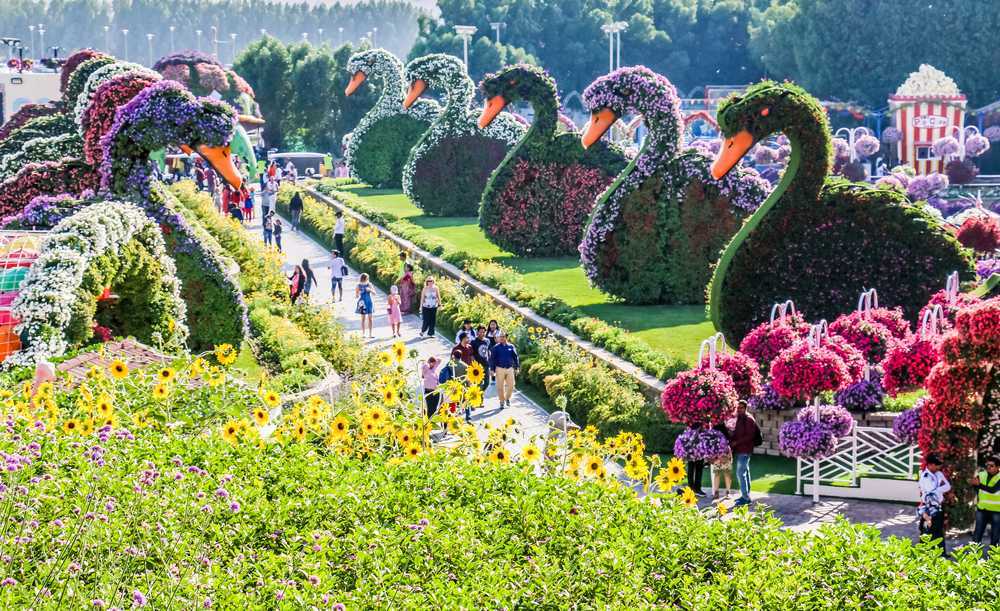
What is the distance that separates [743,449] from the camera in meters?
14.8

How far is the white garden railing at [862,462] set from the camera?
595 inches

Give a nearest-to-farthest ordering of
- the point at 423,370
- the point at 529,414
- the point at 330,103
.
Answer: the point at 423,370 < the point at 529,414 < the point at 330,103

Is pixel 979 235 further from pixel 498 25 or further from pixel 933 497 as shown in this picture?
pixel 498 25

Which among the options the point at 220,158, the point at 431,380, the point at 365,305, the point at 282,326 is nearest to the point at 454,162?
the point at 365,305

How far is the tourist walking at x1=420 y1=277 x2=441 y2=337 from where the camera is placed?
22.8 m

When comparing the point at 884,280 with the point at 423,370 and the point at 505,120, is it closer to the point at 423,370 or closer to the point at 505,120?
the point at 423,370

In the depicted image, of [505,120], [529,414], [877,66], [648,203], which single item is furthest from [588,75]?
[529,414]

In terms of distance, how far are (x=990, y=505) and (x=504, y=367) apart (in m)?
7.04

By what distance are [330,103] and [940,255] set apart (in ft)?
155

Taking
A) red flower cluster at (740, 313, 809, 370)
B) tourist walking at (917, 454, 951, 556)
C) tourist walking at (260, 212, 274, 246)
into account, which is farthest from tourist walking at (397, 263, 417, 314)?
tourist walking at (917, 454, 951, 556)

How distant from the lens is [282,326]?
20.6 metres

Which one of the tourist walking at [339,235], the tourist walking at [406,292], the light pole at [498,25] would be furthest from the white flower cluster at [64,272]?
the light pole at [498,25]

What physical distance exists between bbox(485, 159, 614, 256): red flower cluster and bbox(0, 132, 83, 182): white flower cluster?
807cm

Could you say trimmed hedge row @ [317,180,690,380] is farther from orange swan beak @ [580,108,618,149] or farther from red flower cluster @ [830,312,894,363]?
orange swan beak @ [580,108,618,149]
